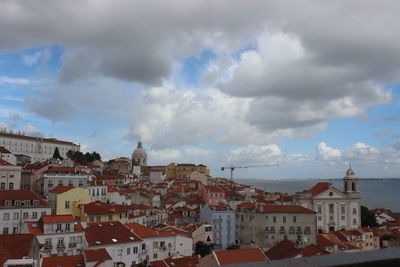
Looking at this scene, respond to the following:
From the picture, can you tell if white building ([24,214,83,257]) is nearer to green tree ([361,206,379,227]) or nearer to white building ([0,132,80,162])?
→ green tree ([361,206,379,227])

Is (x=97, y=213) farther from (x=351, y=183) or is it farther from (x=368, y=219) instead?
(x=368, y=219)

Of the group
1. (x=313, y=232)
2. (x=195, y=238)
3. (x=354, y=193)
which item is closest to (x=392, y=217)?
(x=354, y=193)

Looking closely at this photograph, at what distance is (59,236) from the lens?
93.8 ft

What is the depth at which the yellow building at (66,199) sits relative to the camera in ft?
124

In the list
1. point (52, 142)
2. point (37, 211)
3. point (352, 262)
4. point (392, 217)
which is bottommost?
point (392, 217)

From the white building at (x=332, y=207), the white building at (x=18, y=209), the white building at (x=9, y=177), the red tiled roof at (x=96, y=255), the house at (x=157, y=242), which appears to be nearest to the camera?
the red tiled roof at (x=96, y=255)

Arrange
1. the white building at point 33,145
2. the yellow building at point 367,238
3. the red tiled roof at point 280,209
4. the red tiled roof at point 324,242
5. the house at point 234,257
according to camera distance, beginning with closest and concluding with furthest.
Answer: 1. the house at point 234,257
2. the red tiled roof at point 324,242
3. the yellow building at point 367,238
4. the red tiled roof at point 280,209
5. the white building at point 33,145

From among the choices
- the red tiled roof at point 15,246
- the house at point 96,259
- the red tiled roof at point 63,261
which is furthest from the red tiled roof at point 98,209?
the red tiled roof at point 63,261

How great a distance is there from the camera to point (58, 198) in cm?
3772

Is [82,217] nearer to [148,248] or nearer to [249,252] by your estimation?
[148,248]

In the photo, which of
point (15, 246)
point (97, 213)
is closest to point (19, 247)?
point (15, 246)

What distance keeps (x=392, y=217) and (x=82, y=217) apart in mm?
54063

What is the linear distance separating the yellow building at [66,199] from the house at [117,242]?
24.2ft

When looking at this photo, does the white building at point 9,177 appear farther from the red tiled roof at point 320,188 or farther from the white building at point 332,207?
the red tiled roof at point 320,188
